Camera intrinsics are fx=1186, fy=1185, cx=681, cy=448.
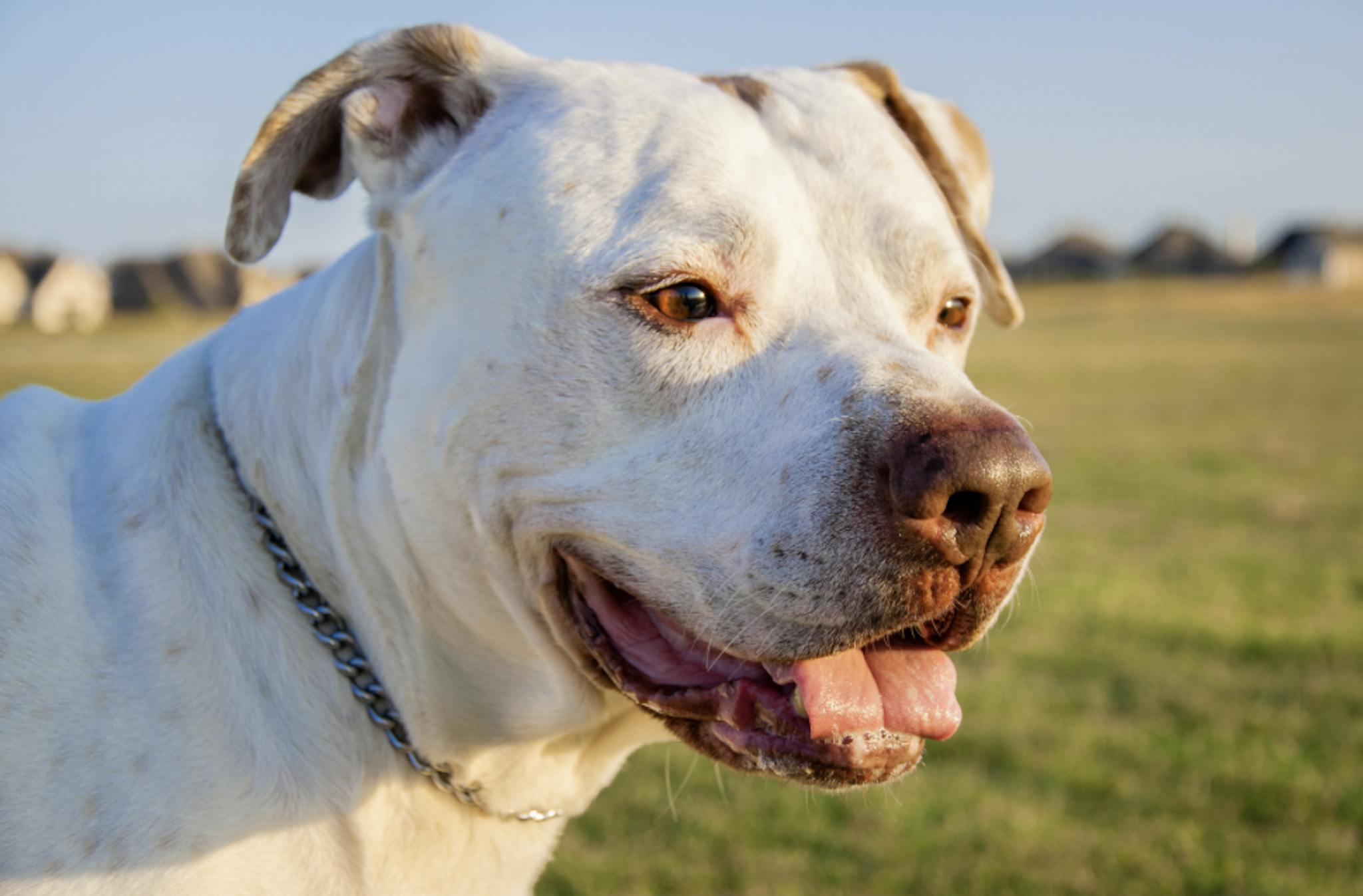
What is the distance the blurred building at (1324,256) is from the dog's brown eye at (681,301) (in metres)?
72.2

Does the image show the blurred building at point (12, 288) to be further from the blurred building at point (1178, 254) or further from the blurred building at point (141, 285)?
the blurred building at point (1178, 254)

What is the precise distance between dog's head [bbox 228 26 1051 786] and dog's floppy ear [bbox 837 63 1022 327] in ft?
1.92

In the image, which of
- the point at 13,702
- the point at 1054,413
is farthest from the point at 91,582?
the point at 1054,413

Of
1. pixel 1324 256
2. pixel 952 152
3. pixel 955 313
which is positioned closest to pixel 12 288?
pixel 952 152

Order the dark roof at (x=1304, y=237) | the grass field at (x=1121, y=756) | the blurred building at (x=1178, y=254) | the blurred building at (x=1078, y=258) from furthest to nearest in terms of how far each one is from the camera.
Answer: the blurred building at (x=1178, y=254), the blurred building at (x=1078, y=258), the dark roof at (x=1304, y=237), the grass field at (x=1121, y=756)

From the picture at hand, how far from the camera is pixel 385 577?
2.38m

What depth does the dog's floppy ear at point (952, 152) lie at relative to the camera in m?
3.08

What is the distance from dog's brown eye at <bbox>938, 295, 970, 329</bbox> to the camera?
2736 millimetres

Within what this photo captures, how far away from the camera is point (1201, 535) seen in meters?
8.99

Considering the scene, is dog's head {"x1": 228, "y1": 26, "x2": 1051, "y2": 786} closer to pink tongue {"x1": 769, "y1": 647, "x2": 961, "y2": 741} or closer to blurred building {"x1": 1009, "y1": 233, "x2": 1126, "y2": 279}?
pink tongue {"x1": 769, "y1": 647, "x2": 961, "y2": 741}

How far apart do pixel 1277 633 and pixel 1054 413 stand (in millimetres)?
11612

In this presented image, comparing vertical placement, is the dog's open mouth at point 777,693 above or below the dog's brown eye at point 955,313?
below

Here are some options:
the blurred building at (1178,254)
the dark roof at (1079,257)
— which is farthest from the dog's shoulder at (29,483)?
the blurred building at (1178,254)

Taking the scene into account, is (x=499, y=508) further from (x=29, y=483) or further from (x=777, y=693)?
(x=29, y=483)
